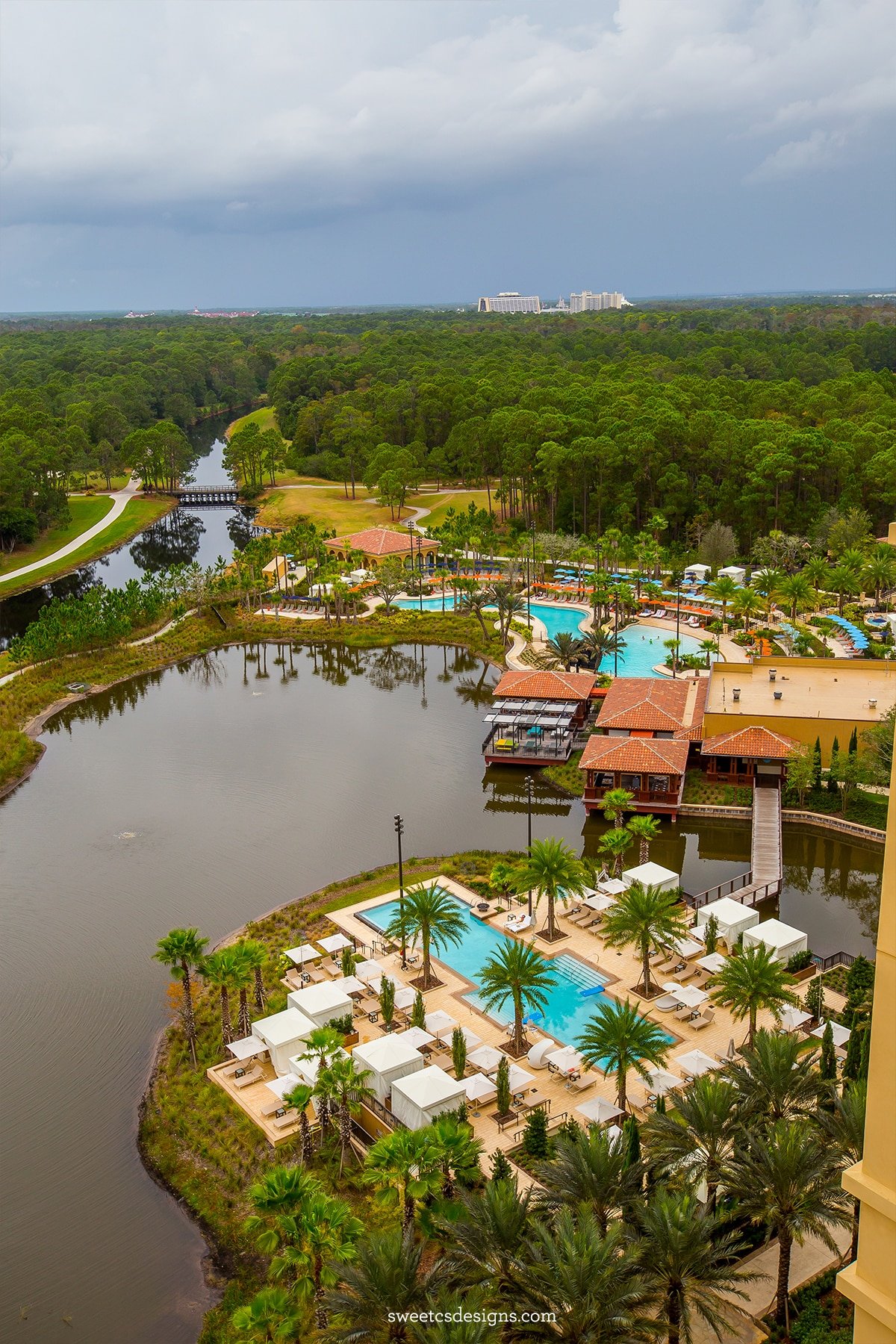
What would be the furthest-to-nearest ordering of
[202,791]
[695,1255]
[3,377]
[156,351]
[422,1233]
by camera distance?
[156,351] → [3,377] → [202,791] → [422,1233] → [695,1255]

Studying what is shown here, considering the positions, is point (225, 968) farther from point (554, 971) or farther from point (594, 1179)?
point (594, 1179)

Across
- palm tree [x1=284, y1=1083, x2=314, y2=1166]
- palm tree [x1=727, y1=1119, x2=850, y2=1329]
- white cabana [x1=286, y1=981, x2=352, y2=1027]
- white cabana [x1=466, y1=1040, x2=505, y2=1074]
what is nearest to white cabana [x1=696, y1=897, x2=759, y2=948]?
white cabana [x1=466, y1=1040, x2=505, y2=1074]

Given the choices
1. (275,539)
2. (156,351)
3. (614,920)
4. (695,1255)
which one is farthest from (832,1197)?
(156,351)

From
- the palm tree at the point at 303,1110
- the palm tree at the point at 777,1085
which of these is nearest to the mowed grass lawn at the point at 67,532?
the palm tree at the point at 303,1110

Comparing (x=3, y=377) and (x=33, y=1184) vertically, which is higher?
(x=3, y=377)

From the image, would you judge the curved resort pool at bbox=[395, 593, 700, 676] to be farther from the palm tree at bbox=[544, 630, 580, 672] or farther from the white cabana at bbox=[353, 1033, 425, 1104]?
the white cabana at bbox=[353, 1033, 425, 1104]

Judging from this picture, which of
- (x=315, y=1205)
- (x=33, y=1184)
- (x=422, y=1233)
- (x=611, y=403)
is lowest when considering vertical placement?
(x=33, y=1184)

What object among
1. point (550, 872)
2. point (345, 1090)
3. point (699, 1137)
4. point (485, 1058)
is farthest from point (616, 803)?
point (699, 1137)

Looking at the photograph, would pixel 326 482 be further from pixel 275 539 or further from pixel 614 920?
pixel 614 920
